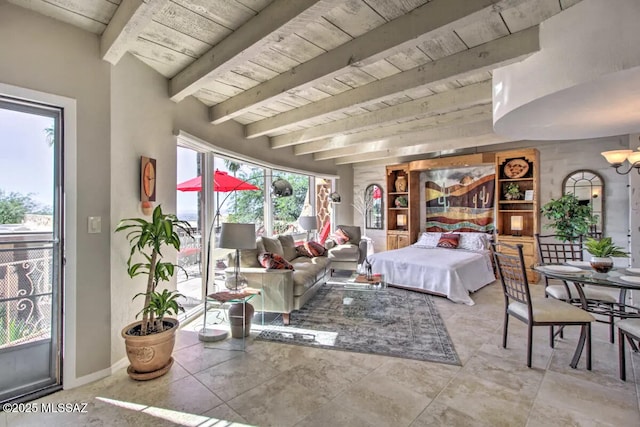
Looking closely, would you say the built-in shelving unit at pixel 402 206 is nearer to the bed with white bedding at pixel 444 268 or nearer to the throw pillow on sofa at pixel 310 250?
the bed with white bedding at pixel 444 268

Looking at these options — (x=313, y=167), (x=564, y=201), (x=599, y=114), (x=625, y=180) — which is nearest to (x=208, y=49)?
(x=599, y=114)

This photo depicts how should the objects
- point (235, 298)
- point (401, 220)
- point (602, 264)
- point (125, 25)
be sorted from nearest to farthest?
point (125, 25), point (602, 264), point (235, 298), point (401, 220)

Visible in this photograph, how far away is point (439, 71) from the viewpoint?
2.51 m

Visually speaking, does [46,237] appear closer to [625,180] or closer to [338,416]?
[338,416]

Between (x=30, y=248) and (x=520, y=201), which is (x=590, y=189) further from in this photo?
→ (x=30, y=248)

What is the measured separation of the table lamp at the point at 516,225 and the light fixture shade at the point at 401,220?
2.09m

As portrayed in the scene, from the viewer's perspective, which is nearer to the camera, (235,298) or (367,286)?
(235,298)

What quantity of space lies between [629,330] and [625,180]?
12.3 ft

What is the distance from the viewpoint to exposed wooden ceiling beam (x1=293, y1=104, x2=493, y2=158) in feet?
12.2

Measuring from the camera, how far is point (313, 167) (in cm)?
649

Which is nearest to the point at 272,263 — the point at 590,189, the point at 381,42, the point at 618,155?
the point at 381,42

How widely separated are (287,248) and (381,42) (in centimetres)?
331

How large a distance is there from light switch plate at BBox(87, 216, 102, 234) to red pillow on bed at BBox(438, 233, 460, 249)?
17.3 feet

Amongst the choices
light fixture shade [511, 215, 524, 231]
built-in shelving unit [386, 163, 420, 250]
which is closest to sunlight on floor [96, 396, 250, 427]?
built-in shelving unit [386, 163, 420, 250]
